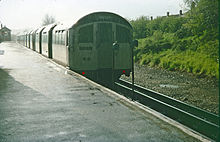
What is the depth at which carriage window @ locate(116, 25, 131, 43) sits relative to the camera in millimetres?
12711

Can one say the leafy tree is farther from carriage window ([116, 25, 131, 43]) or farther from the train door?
the train door

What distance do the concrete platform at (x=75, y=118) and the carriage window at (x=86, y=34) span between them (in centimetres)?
283

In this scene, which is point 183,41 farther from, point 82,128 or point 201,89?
point 82,128

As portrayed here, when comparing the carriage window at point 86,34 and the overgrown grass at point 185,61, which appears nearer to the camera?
the carriage window at point 86,34

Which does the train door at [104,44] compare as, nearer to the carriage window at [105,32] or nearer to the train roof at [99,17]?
the carriage window at [105,32]

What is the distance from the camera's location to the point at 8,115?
688 centimetres

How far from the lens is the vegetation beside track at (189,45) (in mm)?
16062

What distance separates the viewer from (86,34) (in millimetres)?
12500

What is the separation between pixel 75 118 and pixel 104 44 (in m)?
6.33

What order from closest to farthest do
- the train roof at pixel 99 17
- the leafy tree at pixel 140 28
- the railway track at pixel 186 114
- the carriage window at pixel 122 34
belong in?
the railway track at pixel 186 114, the train roof at pixel 99 17, the carriage window at pixel 122 34, the leafy tree at pixel 140 28

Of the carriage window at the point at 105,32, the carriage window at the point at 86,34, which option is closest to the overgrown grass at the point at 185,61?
the carriage window at the point at 105,32

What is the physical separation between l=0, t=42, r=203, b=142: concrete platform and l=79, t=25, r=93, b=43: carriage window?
111 inches

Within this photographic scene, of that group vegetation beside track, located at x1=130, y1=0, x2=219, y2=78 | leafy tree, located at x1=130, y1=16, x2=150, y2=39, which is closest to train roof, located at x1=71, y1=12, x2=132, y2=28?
vegetation beside track, located at x1=130, y1=0, x2=219, y2=78

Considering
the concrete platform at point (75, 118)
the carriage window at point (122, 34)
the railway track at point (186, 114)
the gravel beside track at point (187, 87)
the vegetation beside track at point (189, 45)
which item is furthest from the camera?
the vegetation beside track at point (189, 45)
